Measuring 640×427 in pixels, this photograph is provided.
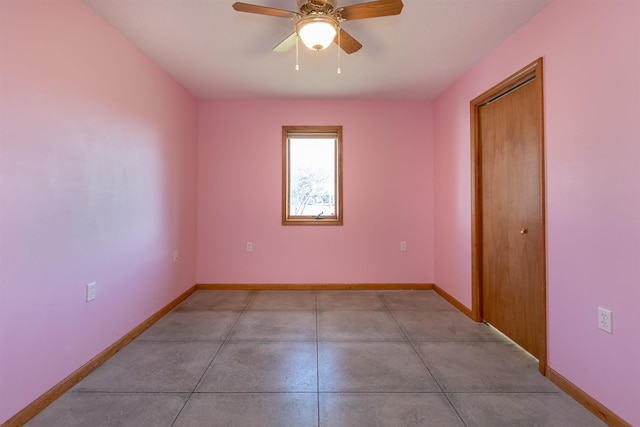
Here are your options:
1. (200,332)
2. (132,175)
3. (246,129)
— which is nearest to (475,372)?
(200,332)

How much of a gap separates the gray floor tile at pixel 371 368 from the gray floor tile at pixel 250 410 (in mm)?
203

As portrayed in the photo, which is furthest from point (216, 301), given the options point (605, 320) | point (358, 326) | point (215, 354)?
point (605, 320)

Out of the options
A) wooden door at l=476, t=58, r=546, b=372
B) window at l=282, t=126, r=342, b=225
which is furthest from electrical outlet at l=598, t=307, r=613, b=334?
window at l=282, t=126, r=342, b=225

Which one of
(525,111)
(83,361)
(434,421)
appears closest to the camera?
(434,421)

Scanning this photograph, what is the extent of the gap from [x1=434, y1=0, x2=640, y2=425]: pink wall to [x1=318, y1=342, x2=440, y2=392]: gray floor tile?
2.89 feet

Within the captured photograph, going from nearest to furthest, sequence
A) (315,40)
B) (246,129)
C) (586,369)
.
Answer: (586,369)
(315,40)
(246,129)

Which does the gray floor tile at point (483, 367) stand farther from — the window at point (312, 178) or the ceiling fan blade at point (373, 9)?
the ceiling fan blade at point (373, 9)

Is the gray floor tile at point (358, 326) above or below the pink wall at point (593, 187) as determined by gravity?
below

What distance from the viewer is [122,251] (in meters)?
2.35

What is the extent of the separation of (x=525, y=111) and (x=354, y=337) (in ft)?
7.35

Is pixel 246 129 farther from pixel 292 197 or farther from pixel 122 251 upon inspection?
pixel 122 251

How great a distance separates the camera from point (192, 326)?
108 inches

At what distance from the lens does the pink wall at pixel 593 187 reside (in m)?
1.45

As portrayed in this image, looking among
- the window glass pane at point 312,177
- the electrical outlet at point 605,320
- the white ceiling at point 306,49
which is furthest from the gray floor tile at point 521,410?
the window glass pane at point 312,177
